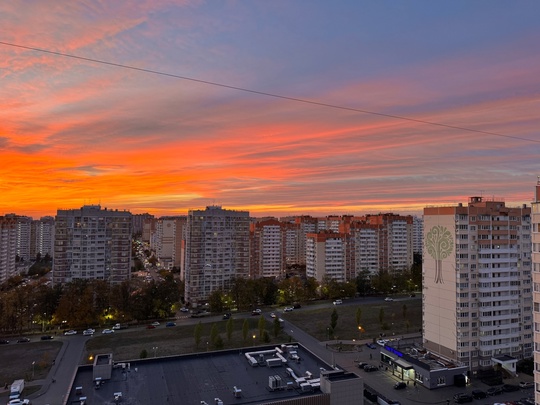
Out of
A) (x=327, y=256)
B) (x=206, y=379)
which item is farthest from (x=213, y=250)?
(x=206, y=379)

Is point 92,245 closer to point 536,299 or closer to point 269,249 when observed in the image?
point 269,249

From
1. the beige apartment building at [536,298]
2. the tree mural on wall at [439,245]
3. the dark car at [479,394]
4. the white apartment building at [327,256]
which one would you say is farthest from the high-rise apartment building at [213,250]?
the beige apartment building at [536,298]

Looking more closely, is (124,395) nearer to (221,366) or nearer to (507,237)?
(221,366)

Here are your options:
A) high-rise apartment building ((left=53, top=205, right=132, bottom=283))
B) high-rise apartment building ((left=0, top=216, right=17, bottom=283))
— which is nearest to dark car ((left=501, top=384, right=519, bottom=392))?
high-rise apartment building ((left=53, top=205, right=132, bottom=283))

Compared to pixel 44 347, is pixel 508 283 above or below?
above

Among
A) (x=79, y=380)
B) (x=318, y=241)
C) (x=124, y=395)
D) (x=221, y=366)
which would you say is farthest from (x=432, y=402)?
(x=318, y=241)
